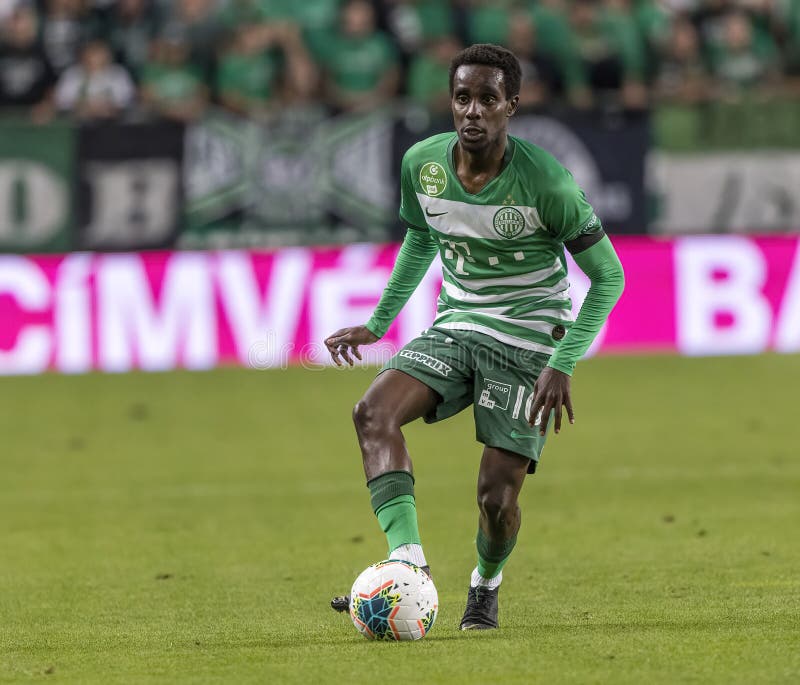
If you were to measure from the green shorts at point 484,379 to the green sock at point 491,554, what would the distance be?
0.33m

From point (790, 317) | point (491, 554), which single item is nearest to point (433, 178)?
point (491, 554)

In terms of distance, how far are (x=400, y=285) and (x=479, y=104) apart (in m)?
0.97

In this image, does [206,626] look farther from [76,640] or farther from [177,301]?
[177,301]

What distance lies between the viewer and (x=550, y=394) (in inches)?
239

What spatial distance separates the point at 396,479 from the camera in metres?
6.06

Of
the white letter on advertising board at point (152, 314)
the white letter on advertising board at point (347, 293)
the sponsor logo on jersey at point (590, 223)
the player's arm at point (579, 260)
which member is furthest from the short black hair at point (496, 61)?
the white letter on advertising board at point (152, 314)

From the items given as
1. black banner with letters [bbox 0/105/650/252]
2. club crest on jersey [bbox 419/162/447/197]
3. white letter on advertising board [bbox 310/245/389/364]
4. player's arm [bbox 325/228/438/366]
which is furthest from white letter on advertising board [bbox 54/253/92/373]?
club crest on jersey [bbox 419/162/447/197]

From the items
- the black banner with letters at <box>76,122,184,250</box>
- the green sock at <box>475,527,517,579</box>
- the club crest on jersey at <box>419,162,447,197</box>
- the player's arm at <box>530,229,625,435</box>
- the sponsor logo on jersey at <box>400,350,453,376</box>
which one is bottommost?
the black banner with letters at <box>76,122,184,250</box>

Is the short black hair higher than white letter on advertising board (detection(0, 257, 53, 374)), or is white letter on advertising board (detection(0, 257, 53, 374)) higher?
the short black hair

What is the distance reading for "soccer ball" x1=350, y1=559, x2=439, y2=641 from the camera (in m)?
5.88

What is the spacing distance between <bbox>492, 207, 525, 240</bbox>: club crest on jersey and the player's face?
27 cm

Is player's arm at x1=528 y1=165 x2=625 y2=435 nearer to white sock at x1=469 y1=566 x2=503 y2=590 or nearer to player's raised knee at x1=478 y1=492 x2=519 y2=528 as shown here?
player's raised knee at x1=478 y1=492 x2=519 y2=528

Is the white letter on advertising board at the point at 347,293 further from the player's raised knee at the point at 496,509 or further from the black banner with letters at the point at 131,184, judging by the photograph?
the player's raised knee at the point at 496,509

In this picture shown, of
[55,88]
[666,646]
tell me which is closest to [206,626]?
[666,646]
